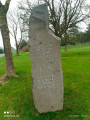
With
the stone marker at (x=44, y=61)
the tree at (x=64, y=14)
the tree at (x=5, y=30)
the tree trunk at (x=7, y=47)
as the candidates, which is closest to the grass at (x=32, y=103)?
the stone marker at (x=44, y=61)

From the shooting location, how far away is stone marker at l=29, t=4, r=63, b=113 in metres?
2.49

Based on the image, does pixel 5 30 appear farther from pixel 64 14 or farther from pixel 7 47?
pixel 64 14

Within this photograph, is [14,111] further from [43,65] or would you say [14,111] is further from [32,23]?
[32,23]

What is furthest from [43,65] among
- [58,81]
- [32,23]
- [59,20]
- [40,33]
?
[59,20]

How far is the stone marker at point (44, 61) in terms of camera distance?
249cm

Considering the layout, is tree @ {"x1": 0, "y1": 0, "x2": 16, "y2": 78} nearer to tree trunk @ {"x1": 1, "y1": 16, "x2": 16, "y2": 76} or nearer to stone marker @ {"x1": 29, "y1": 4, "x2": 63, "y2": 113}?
tree trunk @ {"x1": 1, "y1": 16, "x2": 16, "y2": 76}

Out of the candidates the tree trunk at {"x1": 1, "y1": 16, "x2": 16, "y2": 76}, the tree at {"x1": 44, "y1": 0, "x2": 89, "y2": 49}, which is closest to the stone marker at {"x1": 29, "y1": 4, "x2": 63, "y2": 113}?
the tree trunk at {"x1": 1, "y1": 16, "x2": 16, "y2": 76}

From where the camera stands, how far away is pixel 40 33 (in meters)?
2.49

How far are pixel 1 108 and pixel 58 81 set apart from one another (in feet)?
6.85


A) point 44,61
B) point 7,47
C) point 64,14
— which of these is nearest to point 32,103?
point 44,61

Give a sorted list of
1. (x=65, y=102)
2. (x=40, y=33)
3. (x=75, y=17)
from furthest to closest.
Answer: (x=75, y=17)
(x=65, y=102)
(x=40, y=33)

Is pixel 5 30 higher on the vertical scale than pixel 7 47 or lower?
higher

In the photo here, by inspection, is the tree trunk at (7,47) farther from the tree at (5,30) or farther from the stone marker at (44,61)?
the stone marker at (44,61)

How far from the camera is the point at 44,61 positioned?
2553 millimetres
